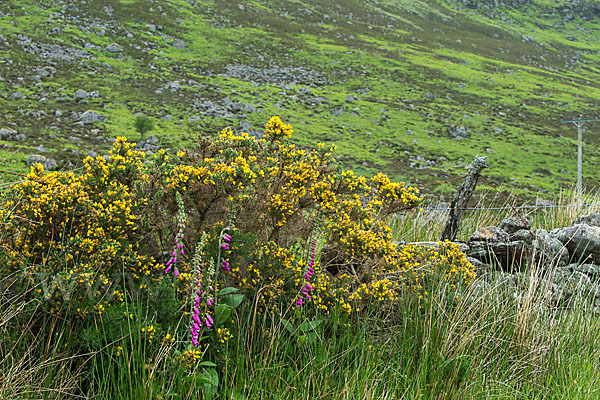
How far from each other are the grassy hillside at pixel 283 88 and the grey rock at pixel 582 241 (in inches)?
303

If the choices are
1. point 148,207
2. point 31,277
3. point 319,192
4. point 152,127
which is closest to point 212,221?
point 148,207

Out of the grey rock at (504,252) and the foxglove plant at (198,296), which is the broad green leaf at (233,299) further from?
the grey rock at (504,252)

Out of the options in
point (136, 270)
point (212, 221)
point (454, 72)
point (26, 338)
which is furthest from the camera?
point (454, 72)

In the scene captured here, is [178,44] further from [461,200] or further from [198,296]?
[198,296]

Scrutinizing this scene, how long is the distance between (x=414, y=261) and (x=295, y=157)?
1493 mm

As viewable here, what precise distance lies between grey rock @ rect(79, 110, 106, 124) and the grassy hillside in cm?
38

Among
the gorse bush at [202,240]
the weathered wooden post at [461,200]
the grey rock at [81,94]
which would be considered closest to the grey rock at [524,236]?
the weathered wooden post at [461,200]

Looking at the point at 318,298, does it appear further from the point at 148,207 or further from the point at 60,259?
the point at 60,259

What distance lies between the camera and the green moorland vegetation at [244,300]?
3.04 metres

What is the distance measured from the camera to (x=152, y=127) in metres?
16.9

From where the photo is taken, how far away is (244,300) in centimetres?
372

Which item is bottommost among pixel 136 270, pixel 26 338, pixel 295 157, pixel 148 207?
pixel 26 338

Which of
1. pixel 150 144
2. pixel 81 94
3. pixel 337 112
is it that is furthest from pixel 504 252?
pixel 337 112

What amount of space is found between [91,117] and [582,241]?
16.0 meters
